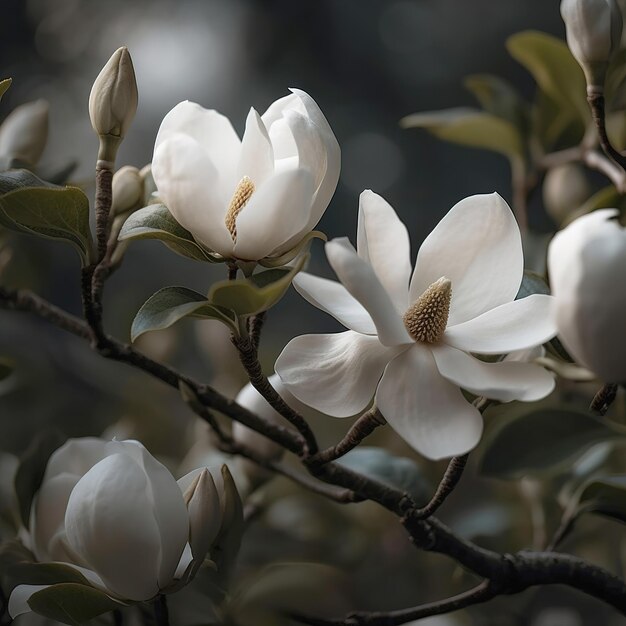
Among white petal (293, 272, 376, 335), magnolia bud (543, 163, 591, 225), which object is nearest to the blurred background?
magnolia bud (543, 163, 591, 225)

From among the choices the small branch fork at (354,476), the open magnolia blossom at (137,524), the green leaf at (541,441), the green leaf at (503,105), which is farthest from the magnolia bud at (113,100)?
the green leaf at (503,105)

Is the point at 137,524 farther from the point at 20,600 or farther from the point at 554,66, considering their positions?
the point at 554,66

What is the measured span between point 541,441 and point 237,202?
190mm

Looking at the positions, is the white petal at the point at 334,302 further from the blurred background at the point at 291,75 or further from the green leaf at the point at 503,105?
the blurred background at the point at 291,75

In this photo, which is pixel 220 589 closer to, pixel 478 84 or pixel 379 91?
pixel 478 84

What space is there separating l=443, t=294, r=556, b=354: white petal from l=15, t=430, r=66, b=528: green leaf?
240 mm

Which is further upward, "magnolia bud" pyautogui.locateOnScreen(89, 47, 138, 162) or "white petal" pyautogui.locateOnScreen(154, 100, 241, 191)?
"magnolia bud" pyautogui.locateOnScreen(89, 47, 138, 162)

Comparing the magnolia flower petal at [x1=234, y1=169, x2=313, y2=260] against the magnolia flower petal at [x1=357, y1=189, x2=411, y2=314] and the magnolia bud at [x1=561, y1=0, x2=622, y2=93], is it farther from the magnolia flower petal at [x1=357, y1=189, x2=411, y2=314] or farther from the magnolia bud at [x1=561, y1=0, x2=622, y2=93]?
the magnolia bud at [x1=561, y1=0, x2=622, y2=93]

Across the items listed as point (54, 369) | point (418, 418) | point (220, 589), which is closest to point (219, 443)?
point (220, 589)

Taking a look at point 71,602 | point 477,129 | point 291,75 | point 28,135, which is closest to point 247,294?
point 71,602

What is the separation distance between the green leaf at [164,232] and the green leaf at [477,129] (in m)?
0.28

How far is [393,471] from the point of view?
0.46m

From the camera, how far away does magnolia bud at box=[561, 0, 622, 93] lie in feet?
1.13

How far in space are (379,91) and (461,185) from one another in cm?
23
